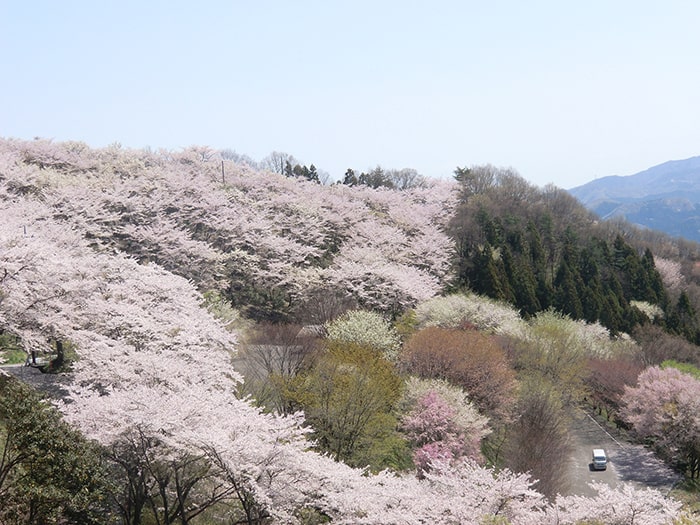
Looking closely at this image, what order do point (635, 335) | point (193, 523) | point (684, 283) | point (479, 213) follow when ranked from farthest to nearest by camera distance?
1. point (684, 283)
2. point (479, 213)
3. point (635, 335)
4. point (193, 523)

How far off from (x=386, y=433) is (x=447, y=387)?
357 cm

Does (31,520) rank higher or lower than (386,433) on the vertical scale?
higher

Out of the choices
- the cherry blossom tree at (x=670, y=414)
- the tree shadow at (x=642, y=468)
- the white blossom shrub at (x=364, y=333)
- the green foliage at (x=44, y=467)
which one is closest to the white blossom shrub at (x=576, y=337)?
the cherry blossom tree at (x=670, y=414)

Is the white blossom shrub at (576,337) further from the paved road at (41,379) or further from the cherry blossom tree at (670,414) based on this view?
the paved road at (41,379)

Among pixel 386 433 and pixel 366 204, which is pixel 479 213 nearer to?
pixel 366 204

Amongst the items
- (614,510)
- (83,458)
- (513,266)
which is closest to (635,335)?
(513,266)

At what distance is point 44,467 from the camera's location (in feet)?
38.6

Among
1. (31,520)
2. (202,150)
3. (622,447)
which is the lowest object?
(622,447)

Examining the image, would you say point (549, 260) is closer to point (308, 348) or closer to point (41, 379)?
point (308, 348)

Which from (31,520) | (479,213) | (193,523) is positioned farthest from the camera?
(479,213)

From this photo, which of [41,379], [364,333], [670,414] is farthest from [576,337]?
[41,379]

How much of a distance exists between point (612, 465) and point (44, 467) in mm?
25772

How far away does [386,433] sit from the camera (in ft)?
71.2

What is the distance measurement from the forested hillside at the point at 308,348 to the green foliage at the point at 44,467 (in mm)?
46
